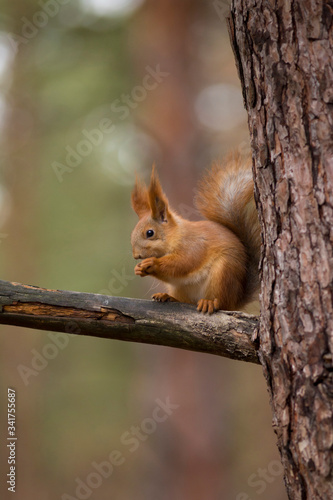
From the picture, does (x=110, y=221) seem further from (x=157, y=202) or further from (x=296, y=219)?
(x=296, y=219)

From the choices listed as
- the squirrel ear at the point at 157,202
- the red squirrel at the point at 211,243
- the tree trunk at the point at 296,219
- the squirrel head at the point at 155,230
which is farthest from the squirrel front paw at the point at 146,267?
the tree trunk at the point at 296,219

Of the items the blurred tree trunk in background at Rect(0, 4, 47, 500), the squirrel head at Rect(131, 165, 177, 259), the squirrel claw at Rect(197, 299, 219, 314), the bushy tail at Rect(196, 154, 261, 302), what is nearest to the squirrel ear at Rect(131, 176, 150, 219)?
the squirrel head at Rect(131, 165, 177, 259)

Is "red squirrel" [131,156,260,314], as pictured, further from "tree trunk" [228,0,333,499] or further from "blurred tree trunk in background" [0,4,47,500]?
"blurred tree trunk in background" [0,4,47,500]

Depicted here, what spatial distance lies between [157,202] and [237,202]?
34 cm

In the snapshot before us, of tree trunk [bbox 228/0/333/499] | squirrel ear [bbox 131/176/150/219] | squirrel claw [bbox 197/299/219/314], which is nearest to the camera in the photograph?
tree trunk [bbox 228/0/333/499]

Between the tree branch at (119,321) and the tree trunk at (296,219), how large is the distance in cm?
23

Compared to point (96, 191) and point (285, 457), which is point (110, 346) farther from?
point (285, 457)

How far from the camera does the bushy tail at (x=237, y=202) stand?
200cm

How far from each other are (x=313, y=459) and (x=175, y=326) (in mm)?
586

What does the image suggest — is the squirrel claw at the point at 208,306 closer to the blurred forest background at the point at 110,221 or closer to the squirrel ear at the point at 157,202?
the squirrel ear at the point at 157,202

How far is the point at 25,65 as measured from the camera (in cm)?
612

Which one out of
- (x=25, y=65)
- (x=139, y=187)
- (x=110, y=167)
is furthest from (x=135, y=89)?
(x=139, y=187)

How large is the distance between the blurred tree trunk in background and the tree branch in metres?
4.62

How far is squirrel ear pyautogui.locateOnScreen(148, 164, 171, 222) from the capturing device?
1998mm
